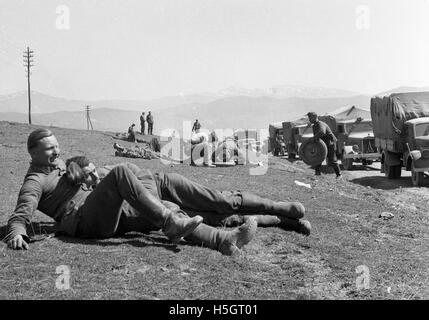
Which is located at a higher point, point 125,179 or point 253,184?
point 125,179

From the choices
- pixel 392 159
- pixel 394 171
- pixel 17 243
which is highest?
pixel 17 243

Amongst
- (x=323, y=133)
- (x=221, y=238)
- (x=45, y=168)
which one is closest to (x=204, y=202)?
(x=221, y=238)

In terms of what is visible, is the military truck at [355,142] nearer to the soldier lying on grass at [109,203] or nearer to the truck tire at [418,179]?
the truck tire at [418,179]

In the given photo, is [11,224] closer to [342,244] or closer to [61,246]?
[61,246]

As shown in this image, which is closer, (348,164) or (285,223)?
(285,223)

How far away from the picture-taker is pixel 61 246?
18.8 feet

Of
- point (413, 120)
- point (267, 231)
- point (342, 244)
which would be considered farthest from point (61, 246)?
point (413, 120)

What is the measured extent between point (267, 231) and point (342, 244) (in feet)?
3.10

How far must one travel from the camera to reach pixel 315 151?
55.9ft

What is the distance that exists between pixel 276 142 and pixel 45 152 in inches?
1234

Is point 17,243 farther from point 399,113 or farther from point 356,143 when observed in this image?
point 356,143

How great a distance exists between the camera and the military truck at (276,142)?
3606cm

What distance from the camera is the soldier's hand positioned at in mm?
5445

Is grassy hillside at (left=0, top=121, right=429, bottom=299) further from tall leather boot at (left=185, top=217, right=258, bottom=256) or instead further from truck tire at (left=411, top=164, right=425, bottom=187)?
truck tire at (left=411, top=164, right=425, bottom=187)
